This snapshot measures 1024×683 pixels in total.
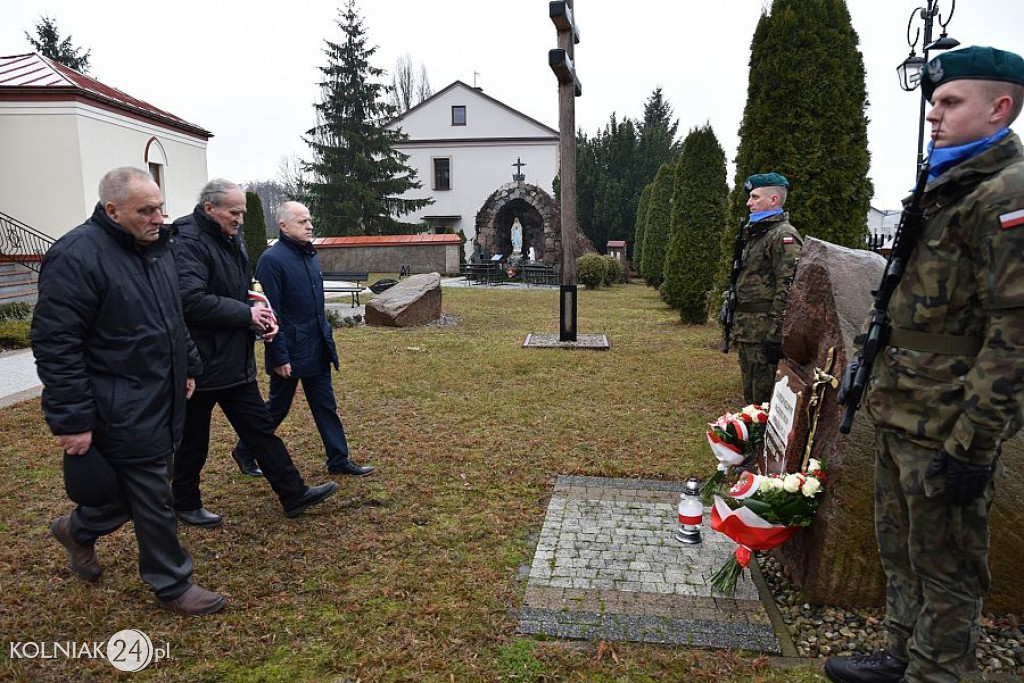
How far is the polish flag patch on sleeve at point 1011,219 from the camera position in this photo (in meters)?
1.96

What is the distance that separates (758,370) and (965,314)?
9.59 feet

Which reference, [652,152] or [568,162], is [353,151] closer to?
[652,152]

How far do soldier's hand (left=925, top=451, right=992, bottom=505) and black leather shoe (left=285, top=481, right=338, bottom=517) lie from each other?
3281 millimetres

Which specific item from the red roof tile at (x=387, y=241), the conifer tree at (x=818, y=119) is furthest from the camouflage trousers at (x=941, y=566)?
the red roof tile at (x=387, y=241)

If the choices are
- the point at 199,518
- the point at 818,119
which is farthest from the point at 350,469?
the point at 818,119

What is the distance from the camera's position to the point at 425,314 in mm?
12750

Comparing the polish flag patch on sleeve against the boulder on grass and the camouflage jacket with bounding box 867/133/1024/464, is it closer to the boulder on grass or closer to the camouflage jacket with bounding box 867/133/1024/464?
the camouflage jacket with bounding box 867/133/1024/464

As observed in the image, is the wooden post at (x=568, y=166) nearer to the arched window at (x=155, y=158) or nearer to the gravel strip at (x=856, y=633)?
the gravel strip at (x=856, y=633)

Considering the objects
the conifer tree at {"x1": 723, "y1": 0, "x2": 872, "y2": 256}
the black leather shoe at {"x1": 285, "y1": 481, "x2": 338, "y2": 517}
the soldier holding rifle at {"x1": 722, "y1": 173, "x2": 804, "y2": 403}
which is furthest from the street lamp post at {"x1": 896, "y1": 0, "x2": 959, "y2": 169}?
the black leather shoe at {"x1": 285, "y1": 481, "x2": 338, "y2": 517}

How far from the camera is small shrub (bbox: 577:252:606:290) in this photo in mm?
20844

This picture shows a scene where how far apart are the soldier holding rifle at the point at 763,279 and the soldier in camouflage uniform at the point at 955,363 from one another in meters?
2.44

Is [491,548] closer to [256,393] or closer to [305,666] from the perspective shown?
[305,666]

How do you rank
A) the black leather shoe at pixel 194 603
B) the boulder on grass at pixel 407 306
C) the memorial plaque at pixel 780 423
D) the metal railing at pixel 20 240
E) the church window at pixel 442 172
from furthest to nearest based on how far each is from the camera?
the church window at pixel 442 172, the metal railing at pixel 20 240, the boulder on grass at pixel 407 306, the memorial plaque at pixel 780 423, the black leather shoe at pixel 194 603

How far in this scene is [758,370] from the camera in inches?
199
